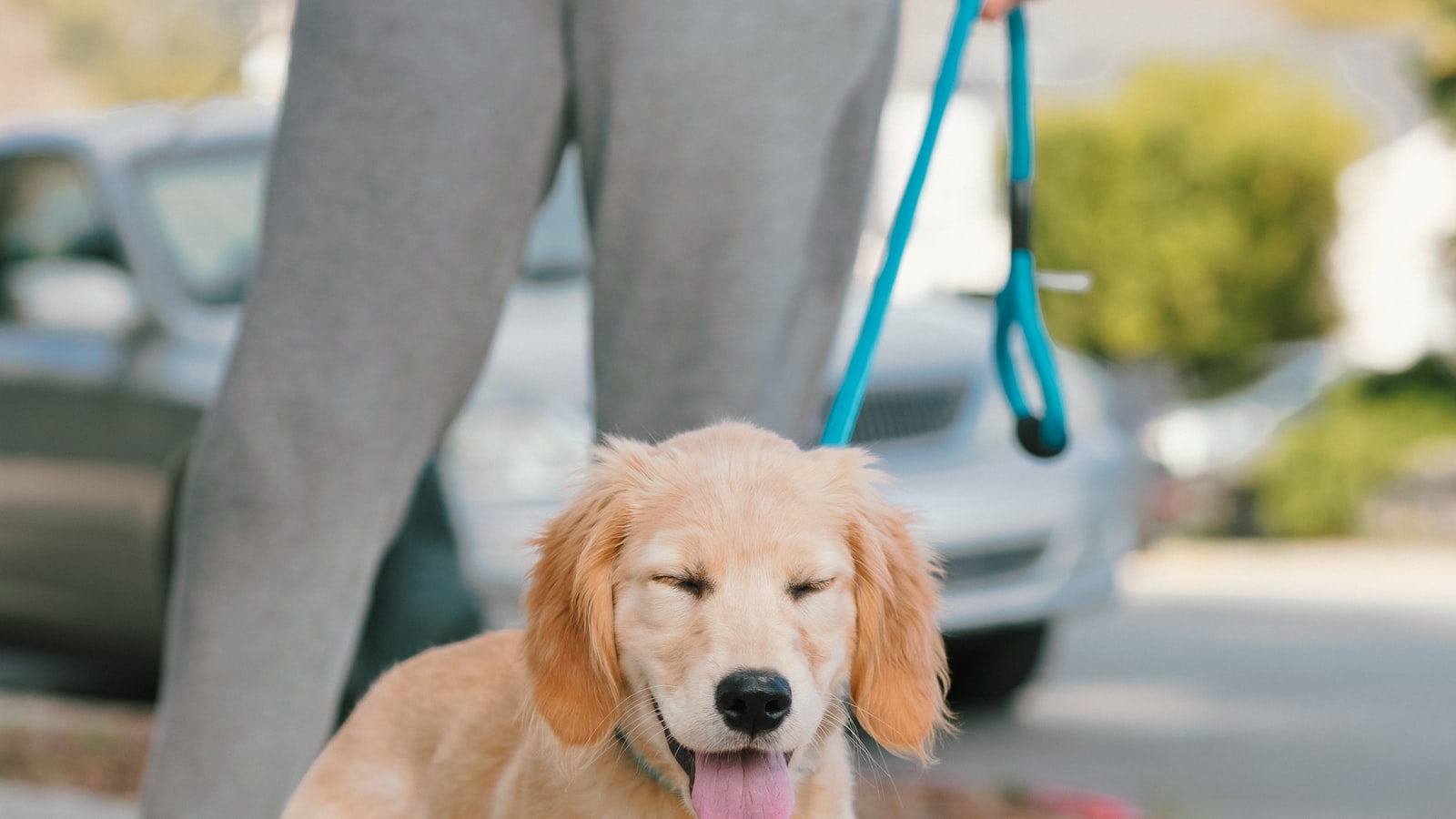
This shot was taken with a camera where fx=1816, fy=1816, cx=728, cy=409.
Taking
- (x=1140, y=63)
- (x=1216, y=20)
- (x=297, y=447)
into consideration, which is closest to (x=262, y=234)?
(x=297, y=447)

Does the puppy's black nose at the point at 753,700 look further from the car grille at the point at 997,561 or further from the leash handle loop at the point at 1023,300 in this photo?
the car grille at the point at 997,561

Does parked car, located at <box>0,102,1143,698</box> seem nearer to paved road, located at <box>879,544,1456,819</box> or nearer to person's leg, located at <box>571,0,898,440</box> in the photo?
paved road, located at <box>879,544,1456,819</box>

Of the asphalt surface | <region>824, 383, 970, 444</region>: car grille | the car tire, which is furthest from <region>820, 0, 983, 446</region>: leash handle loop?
the car tire

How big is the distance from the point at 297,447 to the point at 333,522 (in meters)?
0.11

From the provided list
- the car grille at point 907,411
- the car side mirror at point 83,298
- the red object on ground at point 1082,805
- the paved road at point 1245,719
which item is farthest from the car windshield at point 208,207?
the red object on ground at point 1082,805

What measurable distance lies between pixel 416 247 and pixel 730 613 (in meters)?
0.64

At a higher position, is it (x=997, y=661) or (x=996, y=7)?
(x=996, y=7)

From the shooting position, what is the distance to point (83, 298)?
241 inches

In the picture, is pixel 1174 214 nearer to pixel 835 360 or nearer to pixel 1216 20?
pixel 1216 20

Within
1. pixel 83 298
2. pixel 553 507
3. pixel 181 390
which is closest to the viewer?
pixel 553 507

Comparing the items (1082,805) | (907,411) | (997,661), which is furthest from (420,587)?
(997,661)

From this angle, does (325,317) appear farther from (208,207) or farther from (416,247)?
(208,207)

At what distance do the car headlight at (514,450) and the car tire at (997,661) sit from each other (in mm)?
2206

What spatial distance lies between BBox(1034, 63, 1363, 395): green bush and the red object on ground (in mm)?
24197
